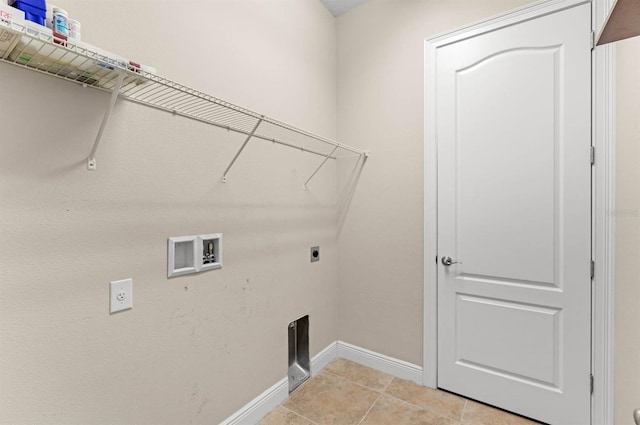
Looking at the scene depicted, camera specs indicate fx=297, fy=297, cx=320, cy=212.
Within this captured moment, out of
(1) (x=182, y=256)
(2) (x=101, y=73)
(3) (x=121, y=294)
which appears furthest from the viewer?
(1) (x=182, y=256)

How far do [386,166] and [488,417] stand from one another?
1.69m

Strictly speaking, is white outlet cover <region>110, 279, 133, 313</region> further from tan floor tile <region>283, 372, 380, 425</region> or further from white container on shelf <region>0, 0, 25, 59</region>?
tan floor tile <region>283, 372, 380, 425</region>

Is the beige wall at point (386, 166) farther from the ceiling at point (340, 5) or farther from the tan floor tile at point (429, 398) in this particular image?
the tan floor tile at point (429, 398)

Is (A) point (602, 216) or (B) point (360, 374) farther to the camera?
(B) point (360, 374)

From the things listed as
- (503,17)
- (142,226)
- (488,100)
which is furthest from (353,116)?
(142,226)

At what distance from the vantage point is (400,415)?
1764 millimetres

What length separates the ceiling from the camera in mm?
2268

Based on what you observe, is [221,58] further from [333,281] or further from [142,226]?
[333,281]

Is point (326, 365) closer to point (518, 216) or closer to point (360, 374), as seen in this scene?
point (360, 374)

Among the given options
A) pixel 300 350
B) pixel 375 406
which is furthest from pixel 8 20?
pixel 375 406

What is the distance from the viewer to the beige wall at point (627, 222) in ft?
4.26

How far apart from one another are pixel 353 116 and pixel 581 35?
4.53 feet

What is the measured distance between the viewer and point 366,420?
172 centimetres

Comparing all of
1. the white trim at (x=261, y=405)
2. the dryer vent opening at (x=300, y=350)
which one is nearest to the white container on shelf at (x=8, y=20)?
the white trim at (x=261, y=405)
